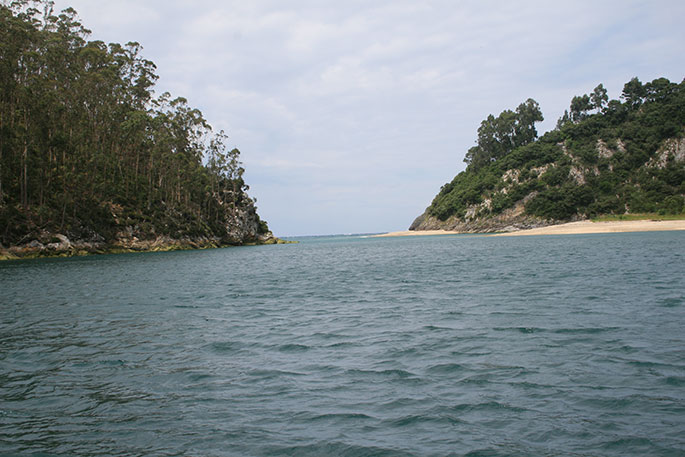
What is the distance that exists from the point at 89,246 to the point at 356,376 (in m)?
69.6

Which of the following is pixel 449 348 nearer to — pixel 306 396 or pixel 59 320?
pixel 306 396

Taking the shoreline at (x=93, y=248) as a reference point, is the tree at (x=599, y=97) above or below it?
above

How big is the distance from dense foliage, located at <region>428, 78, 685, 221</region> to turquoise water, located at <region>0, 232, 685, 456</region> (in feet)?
382

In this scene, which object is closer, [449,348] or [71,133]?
[449,348]

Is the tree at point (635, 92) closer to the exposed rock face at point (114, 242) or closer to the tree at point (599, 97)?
the tree at point (599, 97)

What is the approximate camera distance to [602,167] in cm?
13425

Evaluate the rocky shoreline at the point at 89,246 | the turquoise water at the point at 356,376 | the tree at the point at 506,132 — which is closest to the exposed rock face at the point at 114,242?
the rocky shoreline at the point at 89,246

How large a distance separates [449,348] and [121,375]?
8.18 metres

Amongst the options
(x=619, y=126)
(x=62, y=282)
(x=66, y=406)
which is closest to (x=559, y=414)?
(x=66, y=406)

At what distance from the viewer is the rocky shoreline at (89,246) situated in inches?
2243

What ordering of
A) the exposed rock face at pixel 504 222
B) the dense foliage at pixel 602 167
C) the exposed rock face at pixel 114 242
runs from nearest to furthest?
1. the exposed rock face at pixel 114 242
2. the dense foliage at pixel 602 167
3. the exposed rock face at pixel 504 222

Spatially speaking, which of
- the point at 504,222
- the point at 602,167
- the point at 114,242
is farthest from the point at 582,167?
the point at 114,242

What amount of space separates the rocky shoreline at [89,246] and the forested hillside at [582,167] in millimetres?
99788

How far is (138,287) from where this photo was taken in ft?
89.7
